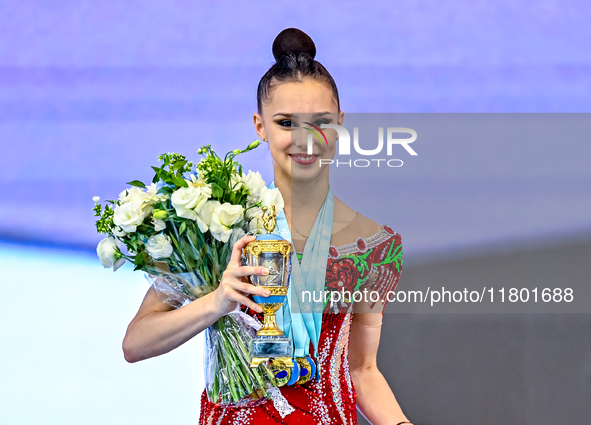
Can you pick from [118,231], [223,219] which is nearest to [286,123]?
[223,219]

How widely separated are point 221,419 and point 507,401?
1.00 m

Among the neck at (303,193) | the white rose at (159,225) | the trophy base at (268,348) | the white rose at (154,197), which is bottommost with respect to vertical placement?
the trophy base at (268,348)

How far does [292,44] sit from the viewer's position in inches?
66.1

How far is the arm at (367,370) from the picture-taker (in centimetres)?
169

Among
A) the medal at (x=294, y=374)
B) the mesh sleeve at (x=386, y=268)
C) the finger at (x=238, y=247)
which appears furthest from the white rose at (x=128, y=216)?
the mesh sleeve at (x=386, y=268)

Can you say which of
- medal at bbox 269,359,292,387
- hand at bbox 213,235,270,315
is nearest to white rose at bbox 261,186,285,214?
hand at bbox 213,235,270,315

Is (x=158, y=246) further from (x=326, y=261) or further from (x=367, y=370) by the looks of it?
(x=367, y=370)

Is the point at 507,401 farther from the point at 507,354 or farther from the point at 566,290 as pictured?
the point at 566,290

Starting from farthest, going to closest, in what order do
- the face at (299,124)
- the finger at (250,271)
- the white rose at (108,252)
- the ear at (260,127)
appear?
the ear at (260,127)
the face at (299,124)
the white rose at (108,252)
the finger at (250,271)

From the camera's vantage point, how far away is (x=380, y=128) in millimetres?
1734

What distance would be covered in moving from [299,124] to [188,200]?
0.38m

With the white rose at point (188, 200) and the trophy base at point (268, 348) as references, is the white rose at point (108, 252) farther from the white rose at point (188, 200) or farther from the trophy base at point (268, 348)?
the trophy base at point (268, 348)

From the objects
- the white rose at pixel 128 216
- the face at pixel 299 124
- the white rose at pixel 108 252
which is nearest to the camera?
the white rose at pixel 128 216

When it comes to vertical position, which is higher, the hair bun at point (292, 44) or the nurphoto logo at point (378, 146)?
the hair bun at point (292, 44)
